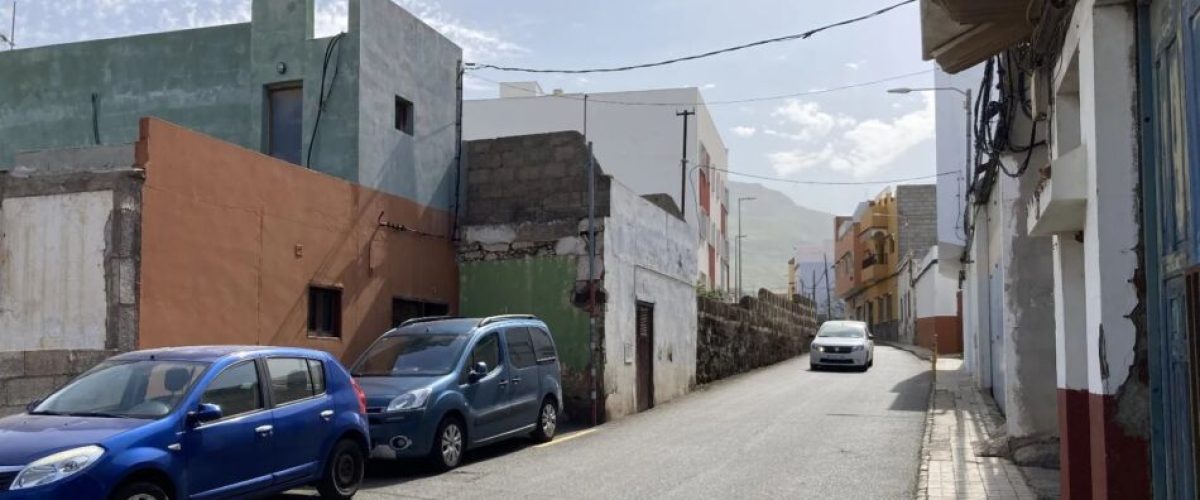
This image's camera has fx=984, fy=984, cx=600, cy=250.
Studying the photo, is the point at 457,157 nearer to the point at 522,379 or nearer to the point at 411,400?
the point at 522,379

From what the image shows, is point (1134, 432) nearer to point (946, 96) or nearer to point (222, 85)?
point (222, 85)

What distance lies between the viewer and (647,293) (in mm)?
18438

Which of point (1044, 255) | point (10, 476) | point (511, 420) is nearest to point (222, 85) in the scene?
point (511, 420)

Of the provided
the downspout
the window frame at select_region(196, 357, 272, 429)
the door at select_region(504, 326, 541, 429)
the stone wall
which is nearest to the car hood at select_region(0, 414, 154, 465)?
the window frame at select_region(196, 357, 272, 429)

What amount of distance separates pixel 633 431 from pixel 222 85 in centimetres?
843

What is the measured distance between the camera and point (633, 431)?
14.8 meters

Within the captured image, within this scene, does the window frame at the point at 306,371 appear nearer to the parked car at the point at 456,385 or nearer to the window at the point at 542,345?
the parked car at the point at 456,385

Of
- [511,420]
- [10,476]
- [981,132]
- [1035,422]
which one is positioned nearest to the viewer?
[10,476]

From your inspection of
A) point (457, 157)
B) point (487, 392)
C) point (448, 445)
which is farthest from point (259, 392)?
point (457, 157)

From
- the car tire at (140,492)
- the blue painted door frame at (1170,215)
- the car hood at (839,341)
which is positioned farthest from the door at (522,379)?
the car hood at (839,341)

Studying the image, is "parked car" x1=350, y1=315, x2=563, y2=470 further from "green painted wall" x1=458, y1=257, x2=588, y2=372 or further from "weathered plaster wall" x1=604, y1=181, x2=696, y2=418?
"weathered plaster wall" x1=604, y1=181, x2=696, y2=418

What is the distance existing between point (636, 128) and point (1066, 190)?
120 ft

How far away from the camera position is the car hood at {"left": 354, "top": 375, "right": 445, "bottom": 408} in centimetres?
1089

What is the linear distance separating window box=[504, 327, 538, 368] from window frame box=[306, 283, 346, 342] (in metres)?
2.58
